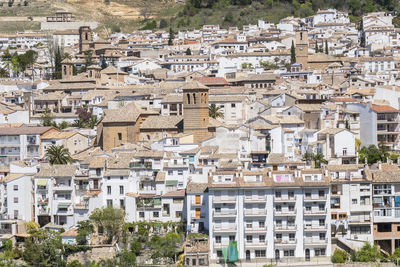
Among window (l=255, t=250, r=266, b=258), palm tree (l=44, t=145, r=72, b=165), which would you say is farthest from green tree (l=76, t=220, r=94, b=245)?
window (l=255, t=250, r=266, b=258)

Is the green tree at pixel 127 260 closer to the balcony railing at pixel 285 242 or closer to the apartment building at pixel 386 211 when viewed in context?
the balcony railing at pixel 285 242

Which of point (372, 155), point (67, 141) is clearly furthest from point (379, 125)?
point (67, 141)

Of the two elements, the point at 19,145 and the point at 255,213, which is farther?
the point at 19,145

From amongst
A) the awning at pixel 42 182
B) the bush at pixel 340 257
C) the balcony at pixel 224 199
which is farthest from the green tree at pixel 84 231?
the bush at pixel 340 257

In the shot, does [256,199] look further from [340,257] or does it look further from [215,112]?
[215,112]

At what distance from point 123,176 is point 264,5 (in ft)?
281

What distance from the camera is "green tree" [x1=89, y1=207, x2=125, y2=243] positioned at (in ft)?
155

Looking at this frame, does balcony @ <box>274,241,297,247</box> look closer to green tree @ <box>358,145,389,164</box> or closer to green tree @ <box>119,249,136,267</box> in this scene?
green tree @ <box>119,249,136,267</box>

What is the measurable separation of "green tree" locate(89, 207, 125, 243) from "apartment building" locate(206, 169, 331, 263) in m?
5.23

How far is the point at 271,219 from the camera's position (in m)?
45.9

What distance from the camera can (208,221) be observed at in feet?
153

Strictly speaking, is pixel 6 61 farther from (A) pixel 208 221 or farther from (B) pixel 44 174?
(A) pixel 208 221

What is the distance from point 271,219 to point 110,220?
879 cm

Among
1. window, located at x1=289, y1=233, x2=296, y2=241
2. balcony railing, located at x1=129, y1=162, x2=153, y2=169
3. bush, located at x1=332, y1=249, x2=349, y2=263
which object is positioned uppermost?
balcony railing, located at x1=129, y1=162, x2=153, y2=169
